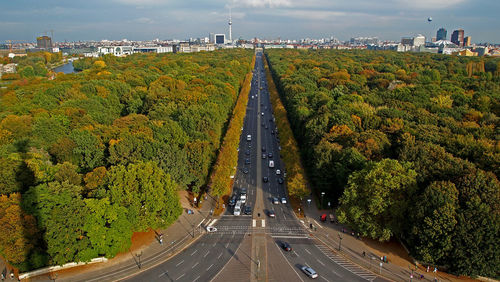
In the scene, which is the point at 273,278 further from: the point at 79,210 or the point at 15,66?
the point at 15,66

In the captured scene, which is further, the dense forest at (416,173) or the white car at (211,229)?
the white car at (211,229)

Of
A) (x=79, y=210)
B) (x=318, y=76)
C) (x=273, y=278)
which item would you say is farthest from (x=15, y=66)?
(x=273, y=278)

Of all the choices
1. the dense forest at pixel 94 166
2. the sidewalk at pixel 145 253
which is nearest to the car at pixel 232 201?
the sidewalk at pixel 145 253

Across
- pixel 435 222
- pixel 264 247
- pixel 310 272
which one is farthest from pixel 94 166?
pixel 435 222

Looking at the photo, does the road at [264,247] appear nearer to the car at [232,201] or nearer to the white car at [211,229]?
the white car at [211,229]

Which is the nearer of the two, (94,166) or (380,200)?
(380,200)

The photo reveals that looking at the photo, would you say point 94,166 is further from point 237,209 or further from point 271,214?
point 271,214
